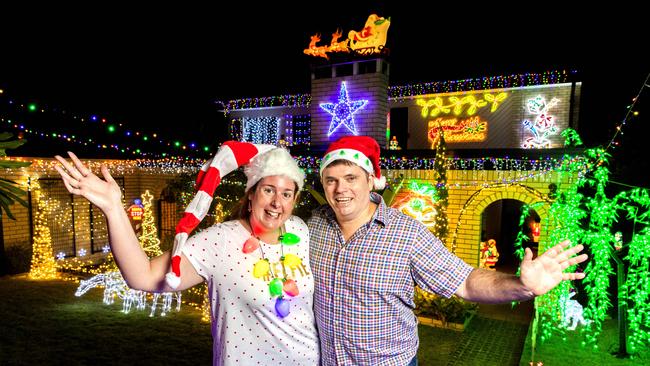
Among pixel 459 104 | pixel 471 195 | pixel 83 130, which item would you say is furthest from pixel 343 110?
pixel 83 130

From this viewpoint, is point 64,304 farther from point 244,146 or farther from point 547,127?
point 547,127

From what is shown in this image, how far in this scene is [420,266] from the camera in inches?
87.4

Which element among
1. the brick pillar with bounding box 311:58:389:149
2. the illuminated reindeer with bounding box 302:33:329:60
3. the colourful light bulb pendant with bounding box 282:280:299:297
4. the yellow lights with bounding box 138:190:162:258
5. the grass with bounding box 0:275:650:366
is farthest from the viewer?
the illuminated reindeer with bounding box 302:33:329:60

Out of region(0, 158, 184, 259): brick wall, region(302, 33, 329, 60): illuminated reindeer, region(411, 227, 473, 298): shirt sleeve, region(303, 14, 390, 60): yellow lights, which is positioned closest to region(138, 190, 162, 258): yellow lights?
region(0, 158, 184, 259): brick wall

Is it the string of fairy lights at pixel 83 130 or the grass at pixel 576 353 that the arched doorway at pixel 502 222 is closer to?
the grass at pixel 576 353

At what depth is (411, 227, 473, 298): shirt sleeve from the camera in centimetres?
215

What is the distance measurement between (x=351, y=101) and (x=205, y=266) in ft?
23.9

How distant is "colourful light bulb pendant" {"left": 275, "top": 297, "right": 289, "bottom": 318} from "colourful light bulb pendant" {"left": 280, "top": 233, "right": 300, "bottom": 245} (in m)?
0.37

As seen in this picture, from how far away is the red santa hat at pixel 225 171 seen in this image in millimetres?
1927

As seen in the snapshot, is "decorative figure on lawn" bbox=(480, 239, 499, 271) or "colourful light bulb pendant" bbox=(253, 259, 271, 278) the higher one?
"colourful light bulb pendant" bbox=(253, 259, 271, 278)

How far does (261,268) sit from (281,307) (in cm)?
26

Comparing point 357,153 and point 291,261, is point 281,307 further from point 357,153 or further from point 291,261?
point 357,153

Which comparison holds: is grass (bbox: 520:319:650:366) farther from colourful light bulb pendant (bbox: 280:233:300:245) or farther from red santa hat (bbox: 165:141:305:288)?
red santa hat (bbox: 165:141:305:288)

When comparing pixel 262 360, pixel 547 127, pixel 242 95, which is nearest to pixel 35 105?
pixel 262 360
